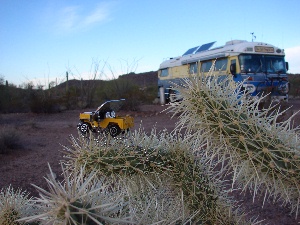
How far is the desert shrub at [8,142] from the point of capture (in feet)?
33.4

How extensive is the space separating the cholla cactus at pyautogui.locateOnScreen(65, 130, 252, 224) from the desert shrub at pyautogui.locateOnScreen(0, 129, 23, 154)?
8861 mm

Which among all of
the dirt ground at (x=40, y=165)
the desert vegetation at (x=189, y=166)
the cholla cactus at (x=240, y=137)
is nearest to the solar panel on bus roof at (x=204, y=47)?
the dirt ground at (x=40, y=165)

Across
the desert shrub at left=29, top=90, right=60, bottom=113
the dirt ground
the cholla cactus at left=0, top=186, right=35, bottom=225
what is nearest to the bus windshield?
the dirt ground

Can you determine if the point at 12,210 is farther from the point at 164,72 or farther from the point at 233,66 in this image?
the point at 164,72

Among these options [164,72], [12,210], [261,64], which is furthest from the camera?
[164,72]

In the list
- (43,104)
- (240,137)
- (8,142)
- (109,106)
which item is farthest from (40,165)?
(43,104)

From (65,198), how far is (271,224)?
189 inches

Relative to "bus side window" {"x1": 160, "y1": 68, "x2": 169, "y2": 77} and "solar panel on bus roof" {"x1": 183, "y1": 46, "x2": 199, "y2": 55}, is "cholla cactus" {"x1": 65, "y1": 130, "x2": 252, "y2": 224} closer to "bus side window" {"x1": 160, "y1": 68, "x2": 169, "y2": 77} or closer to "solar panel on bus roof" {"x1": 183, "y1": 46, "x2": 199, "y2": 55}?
"solar panel on bus roof" {"x1": 183, "y1": 46, "x2": 199, "y2": 55}

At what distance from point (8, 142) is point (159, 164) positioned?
31.2ft

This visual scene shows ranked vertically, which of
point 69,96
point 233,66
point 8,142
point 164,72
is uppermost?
point 164,72

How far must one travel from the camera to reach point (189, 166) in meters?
2.14

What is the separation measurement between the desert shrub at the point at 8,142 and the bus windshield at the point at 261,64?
10.4m

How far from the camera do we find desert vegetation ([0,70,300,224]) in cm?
149

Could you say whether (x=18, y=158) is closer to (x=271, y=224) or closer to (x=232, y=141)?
(x=271, y=224)
